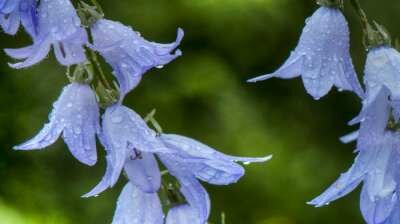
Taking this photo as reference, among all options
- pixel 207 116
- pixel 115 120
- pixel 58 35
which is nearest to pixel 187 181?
pixel 115 120

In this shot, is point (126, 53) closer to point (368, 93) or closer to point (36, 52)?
point (36, 52)

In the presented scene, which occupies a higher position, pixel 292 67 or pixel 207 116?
pixel 292 67

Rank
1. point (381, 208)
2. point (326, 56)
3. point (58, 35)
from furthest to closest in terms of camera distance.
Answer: point (326, 56)
point (381, 208)
point (58, 35)

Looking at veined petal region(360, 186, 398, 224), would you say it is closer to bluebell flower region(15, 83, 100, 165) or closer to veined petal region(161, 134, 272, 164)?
veined petal region(161, 134, 272, 164)

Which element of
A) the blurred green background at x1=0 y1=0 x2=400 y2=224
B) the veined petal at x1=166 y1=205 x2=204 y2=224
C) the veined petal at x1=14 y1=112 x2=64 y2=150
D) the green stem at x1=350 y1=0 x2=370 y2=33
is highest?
the green stem at x1=350 y1=0 x2=370 y2=33

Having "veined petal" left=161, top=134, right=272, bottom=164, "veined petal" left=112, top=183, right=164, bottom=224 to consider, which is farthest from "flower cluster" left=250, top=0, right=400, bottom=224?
"veined petal" left=112, top=183, right=164, bottom=224

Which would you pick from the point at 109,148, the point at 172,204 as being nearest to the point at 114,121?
the point at 109,148

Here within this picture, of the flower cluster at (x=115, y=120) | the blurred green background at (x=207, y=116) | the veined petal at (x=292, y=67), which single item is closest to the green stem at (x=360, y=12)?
the veined petal at (x=292, y=67)
